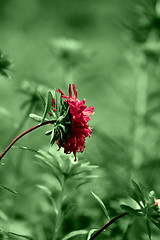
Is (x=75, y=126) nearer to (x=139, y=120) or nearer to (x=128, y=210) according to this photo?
(x=128, y=210)

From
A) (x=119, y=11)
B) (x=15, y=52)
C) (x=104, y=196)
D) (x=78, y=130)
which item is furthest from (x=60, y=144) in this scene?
(x=119, y=11)

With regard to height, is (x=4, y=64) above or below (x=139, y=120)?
below

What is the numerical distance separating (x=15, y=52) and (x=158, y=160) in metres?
1.36

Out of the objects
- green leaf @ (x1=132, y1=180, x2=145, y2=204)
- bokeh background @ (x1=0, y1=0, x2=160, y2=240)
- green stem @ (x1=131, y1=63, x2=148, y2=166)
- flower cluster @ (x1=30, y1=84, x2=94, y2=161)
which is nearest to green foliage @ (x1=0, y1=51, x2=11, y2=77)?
bokeh background @ (x1=0, y1=0, x2=160, y2=240)

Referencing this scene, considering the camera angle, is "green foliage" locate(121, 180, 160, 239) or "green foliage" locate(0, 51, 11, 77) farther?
"green foliage" locate(0, 51, 11, 77)

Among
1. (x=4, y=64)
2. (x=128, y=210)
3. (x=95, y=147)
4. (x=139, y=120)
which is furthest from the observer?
(x=95, y=147)

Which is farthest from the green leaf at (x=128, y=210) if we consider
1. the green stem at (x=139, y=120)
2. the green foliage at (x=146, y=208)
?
the green stem at (x=139, y=120)

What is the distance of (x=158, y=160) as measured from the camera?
4.22ft

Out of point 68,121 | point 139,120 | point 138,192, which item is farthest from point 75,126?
point 139,120

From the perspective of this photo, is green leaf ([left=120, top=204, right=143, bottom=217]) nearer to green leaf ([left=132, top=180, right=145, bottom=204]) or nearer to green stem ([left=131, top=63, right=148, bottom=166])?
green leaf ([left=132, top=180, right=145, bottom=204])

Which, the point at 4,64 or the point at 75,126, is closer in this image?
the point at 75,126

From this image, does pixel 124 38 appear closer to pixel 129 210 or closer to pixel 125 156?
pixel 125 156

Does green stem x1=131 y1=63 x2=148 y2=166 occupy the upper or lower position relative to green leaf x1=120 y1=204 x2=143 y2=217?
upper

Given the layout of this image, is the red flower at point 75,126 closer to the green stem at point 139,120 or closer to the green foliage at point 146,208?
the green foliage at point 146,208
